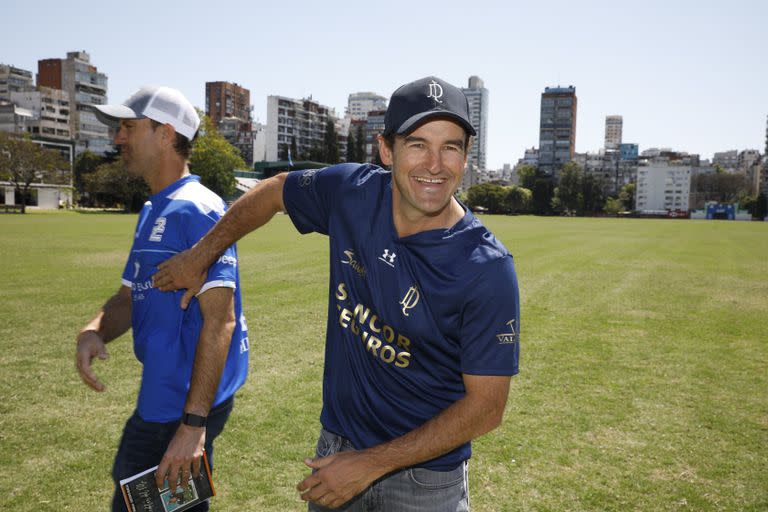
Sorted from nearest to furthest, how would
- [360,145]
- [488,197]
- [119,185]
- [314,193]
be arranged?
[314,193]
[119,185]
[488,197]
[360,145]

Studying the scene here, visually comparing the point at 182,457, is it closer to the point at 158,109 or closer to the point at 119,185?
the point at 158,109

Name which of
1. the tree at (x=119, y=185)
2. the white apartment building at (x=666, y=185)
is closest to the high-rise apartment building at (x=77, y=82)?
the tree at (x=119, y=185)

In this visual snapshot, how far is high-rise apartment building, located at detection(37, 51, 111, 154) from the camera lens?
14525 centimetres

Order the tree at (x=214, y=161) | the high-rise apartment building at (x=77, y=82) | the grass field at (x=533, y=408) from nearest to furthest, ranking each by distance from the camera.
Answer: the grass field at (x=533, y=408) < the tree at (x=214, y=161) < the high-rise apartment building at (x=77, y=82)

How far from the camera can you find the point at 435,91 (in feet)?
7.14

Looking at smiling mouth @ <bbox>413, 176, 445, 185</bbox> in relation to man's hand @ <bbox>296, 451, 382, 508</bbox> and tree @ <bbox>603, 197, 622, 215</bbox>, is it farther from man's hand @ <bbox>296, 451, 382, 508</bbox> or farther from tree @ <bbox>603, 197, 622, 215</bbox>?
tree @ <bbox>603, 197, 622, 215</bbox>

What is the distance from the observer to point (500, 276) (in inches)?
80.4

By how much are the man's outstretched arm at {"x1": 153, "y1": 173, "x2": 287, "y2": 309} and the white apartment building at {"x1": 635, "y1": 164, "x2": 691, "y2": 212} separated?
201m

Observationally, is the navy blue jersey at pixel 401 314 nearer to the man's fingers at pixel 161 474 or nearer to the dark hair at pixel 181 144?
the man's fingers at pixel 161 474

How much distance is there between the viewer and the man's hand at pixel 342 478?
202cm

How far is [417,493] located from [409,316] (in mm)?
772

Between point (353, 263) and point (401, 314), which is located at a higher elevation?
point (353, 263)

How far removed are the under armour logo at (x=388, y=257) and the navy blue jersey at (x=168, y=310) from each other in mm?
840

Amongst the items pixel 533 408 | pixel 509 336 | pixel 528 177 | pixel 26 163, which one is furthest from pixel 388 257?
pixel 528 177
